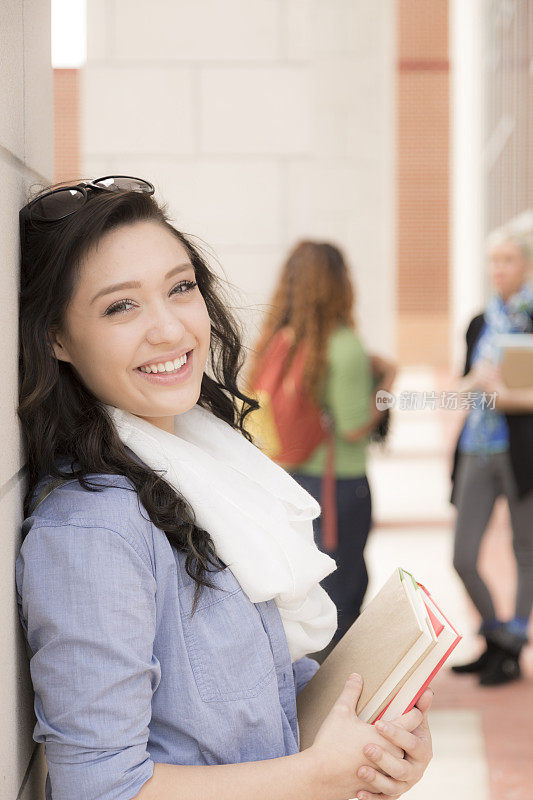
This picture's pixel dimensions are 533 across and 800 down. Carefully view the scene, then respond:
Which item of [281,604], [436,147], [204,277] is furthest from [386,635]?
[436,147]

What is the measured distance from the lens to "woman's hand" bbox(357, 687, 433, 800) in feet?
3.92

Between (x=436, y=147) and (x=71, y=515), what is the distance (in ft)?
59.5

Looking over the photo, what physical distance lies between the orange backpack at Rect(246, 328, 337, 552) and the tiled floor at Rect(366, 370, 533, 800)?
29 centimetres

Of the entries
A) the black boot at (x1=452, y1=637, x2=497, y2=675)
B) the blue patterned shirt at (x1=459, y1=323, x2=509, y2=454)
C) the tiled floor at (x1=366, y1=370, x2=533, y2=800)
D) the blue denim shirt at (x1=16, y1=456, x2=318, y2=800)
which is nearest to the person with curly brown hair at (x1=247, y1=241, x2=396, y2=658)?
the tiled floor at (x1=366, y1=370, x2=533, y2=800)

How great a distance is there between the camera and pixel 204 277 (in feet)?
5.30

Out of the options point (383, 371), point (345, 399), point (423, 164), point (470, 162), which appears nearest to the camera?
point (345, 399)

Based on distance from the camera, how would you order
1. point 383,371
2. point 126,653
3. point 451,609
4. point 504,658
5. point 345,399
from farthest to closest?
point 451,609 < point 504,658 < point 383,371 < point 345,399 < point 126,653

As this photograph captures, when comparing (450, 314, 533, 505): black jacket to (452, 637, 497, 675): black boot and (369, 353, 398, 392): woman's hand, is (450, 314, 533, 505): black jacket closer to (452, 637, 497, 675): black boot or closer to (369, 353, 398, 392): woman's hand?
(369, 353, 398, 392): woman's hand

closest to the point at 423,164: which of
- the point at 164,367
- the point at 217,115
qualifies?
the point at 217,115

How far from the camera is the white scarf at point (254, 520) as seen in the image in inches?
48.8

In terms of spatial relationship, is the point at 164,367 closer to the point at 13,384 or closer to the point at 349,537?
the point at 13,384

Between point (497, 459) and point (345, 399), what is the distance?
87 centimetres

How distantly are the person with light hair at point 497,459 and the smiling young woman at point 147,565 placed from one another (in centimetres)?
280

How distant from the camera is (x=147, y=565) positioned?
1.12 m
